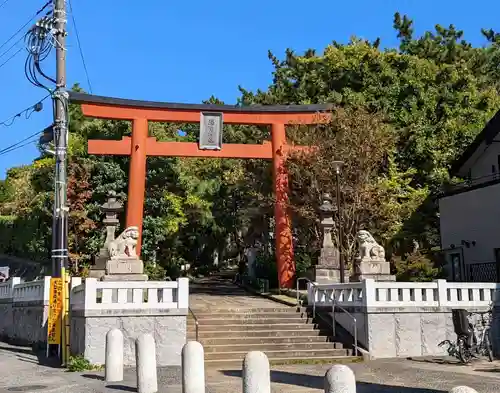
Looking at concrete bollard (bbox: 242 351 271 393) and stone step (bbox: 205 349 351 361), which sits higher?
concrete bollard (bbox: 242 351 271 393)

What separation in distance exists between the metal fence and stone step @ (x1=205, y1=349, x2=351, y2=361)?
8462 millimetres

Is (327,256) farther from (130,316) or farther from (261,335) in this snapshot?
(130,316)

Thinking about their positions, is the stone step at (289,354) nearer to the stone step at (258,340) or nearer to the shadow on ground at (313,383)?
the stone step at (258,340)

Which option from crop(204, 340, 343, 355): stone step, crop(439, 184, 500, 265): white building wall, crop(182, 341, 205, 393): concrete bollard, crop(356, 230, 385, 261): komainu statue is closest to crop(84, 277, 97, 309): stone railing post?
crop(204, 340, 343, 355): stone step

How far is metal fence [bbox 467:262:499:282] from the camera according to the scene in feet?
69.9

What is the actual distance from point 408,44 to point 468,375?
29.0 m

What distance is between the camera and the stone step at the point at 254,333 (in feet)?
52.6

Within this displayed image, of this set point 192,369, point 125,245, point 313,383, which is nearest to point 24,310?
point 125,245

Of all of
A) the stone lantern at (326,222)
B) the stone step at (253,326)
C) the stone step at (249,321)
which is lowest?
the stone step at (253,326)

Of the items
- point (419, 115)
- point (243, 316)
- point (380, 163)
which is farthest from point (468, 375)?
point (419, 115)

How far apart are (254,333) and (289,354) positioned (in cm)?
144

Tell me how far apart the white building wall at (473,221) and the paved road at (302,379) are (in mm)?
8943

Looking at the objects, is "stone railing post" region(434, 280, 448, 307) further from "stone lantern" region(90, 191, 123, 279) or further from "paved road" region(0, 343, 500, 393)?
"stone lantern" region(90, 191, 123, 279)

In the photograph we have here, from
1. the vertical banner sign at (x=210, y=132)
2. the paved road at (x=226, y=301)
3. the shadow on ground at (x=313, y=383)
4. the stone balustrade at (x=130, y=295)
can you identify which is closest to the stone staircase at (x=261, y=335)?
the paved road at (x=226, y=301)
